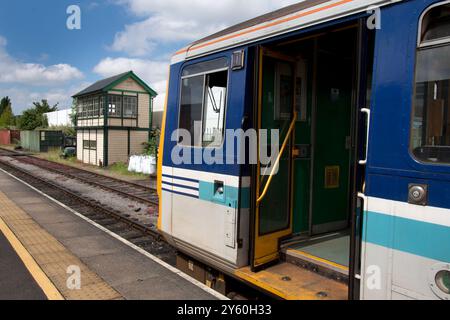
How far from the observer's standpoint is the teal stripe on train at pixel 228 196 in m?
4.32

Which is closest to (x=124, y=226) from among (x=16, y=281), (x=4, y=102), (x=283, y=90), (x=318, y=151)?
(x=16, y=281)

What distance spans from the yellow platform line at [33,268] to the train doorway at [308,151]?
2.53m

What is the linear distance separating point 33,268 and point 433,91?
5.53 metres

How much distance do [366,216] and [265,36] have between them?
214 centimetres

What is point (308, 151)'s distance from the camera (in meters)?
4.96

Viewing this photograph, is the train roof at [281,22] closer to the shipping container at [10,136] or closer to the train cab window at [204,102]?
the train cab window at [204,102]

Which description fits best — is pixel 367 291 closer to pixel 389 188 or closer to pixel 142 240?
pixel 389 188

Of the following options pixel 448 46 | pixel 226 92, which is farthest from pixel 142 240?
pixel 448 46

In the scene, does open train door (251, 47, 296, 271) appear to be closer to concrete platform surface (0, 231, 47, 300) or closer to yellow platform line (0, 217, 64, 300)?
yellow platform line (0, 217, 64, 300)

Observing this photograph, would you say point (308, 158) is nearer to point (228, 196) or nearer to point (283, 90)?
point (283, 90)

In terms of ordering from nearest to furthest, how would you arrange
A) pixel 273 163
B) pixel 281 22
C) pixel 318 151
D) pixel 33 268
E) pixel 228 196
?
pixel 281 22, pixel 228 196, pixel 273 163, pixel 318 151, pixel 33 268

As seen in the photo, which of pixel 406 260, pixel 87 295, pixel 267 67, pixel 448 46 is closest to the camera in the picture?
pixel 448 46

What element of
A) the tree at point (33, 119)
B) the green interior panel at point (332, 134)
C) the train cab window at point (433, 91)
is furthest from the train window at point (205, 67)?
the tree at point (33, 119)

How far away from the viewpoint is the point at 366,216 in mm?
3061
